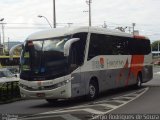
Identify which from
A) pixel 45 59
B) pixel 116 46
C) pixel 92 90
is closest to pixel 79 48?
pixel 45 59

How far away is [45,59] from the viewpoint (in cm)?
1864

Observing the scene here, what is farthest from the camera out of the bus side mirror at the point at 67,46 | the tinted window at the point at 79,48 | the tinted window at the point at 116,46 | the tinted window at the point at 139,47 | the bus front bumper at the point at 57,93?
the tinted window at the point at 139,47

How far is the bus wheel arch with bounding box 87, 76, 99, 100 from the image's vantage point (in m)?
20.3

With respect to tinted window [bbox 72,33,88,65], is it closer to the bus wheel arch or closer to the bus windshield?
the bus windshield

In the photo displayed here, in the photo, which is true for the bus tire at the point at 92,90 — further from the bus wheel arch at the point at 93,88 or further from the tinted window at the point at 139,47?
the tinted window at the point at 139,47

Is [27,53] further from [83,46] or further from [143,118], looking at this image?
[143,118]

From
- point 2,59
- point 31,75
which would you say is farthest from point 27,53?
point 2,59

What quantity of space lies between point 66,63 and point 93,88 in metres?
2.74

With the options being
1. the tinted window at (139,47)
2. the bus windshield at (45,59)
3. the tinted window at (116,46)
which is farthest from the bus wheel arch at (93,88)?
the tinted window at (139,47)

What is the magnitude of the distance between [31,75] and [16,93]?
5.32 m

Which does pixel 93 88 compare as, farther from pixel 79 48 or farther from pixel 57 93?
pixel 57 93

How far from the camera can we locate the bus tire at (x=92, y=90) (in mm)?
20264

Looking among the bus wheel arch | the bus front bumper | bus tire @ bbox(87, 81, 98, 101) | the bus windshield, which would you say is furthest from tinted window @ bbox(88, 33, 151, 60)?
the bus front bumper

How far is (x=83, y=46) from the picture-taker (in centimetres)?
1977
